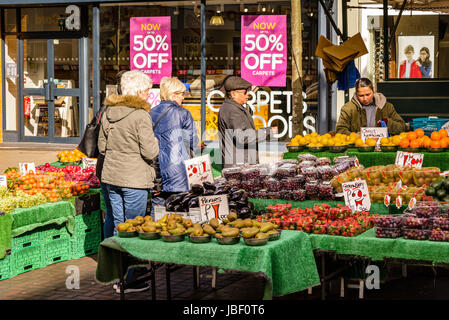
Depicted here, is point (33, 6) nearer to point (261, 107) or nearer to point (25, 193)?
point (261, 107)

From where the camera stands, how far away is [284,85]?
15.5 meters

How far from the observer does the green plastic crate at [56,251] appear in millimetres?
8117

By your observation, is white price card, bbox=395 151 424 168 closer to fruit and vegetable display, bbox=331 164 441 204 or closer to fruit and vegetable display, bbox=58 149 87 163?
fruit and vegetable display, bbox=331 164 441 204

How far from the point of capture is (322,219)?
253 inches

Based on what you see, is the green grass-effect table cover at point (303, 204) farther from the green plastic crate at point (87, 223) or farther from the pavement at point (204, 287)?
the green plastic crate at point (87, 223)

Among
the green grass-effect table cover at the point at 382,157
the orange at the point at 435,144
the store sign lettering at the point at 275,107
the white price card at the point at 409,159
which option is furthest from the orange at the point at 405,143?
the store sign lettering at the point at 275,107

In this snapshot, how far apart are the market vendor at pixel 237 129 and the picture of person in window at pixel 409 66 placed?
625cm

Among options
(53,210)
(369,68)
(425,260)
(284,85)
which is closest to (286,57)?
(284,85)

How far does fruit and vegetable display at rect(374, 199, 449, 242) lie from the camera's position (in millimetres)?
5887

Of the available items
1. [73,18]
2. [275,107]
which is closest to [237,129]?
[275,107]

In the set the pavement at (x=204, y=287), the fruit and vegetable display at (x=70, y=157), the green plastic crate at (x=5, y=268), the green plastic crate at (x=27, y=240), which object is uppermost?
the fruit and vegetable display at (x=70, y=157)

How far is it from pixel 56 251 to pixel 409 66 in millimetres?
8385

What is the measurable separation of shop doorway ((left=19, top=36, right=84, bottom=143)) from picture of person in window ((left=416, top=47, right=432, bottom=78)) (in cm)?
777
